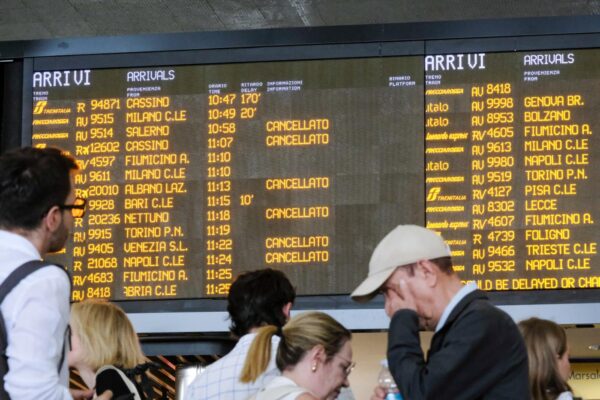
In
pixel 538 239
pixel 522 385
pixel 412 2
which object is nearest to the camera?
pixel 522 385

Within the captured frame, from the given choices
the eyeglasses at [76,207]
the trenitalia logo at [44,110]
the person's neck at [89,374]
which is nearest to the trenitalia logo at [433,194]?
the trenitalia logo at [44,110]

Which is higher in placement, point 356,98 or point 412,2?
point 412,2

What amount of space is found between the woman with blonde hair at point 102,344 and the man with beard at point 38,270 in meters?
1.26

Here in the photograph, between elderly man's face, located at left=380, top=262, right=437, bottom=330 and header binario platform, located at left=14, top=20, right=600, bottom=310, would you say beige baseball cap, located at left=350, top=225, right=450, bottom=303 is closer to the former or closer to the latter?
elderly man's face, located at left=380, top=262, right=437, bottom=330

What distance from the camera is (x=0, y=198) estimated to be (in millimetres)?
2820

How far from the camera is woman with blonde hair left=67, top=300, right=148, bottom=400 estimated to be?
411 centimetres

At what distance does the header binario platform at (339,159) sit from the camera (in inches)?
244

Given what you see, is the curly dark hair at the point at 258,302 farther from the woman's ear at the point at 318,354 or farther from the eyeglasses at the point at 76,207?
the eyeglasses at the point at 76,207

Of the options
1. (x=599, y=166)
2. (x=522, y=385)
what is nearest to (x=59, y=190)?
(x=522, y=385)

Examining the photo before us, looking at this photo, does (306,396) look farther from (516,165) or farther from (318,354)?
(516,165)

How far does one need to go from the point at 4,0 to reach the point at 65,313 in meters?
7.22

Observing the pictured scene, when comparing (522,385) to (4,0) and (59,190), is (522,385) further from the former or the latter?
(4,0)

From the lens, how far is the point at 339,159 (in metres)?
6.33

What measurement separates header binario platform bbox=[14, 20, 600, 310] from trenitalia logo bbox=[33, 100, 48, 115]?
10 centimetres
